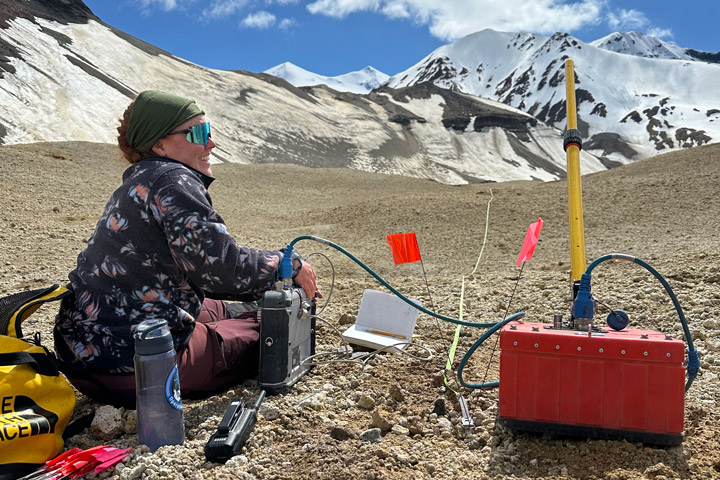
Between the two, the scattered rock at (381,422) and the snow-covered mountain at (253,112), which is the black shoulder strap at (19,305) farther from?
the snow-covered mountain at (253,112)

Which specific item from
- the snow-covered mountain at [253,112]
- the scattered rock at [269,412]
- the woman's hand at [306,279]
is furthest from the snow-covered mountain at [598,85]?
the scattered rock at [269,412]

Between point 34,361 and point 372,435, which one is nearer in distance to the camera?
point 34,361

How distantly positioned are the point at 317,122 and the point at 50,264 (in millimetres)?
47994

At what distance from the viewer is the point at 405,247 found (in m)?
3.72

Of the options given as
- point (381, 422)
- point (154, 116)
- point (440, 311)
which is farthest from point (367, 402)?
point (440, 311)

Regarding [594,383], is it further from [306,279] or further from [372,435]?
[306,279]

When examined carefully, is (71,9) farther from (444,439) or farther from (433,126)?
(444,439)

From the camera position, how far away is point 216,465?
6.70 ft

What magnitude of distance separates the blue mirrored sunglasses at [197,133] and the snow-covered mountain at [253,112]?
31.4 metres

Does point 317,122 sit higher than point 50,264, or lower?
higher

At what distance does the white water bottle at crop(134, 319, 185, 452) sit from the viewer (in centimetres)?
206

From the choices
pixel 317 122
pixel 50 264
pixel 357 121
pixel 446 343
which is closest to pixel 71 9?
pixel 317 122

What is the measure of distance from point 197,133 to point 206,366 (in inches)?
42.0

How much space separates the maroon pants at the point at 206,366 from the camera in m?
2.40
